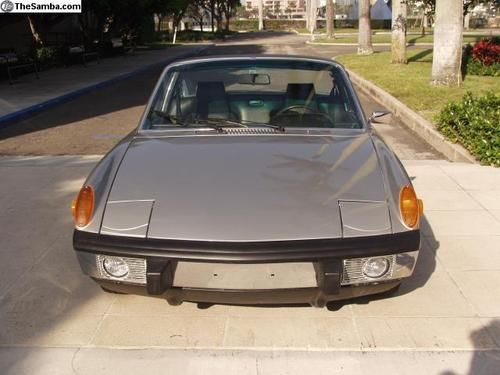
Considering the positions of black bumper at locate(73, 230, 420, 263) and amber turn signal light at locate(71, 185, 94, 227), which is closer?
black bumper at locate(73, 230, 420, 263)

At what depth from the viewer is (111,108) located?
12.3 meters

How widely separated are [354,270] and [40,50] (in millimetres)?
20096

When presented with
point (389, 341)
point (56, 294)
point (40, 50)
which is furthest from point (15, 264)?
point (40, 50)

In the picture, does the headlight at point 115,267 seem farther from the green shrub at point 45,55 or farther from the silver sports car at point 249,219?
the green shrub at point 45,55

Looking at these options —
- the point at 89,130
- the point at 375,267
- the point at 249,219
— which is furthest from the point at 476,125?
the point at 89,130

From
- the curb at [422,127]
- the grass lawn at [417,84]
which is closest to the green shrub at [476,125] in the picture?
the curb at [422,127]

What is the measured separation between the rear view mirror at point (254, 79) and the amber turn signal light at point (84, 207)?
170 cm

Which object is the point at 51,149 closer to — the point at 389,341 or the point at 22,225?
the point at 22,225

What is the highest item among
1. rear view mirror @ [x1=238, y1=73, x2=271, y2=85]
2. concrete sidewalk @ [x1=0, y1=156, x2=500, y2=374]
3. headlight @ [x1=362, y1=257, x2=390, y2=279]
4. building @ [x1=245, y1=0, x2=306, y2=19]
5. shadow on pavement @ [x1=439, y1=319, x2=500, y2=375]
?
building @ [x1=245, y1=0, x2=306, y2=19]

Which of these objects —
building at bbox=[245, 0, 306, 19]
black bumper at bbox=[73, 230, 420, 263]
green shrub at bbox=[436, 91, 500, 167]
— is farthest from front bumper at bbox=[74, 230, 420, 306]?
building at bbox=[245, 0, 306, 19]

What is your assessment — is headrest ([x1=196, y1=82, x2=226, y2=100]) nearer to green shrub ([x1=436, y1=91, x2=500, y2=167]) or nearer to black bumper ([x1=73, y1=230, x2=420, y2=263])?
black bumper ([x1=73, y1=230, x2=420, y2=263])

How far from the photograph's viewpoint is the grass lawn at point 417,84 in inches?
413

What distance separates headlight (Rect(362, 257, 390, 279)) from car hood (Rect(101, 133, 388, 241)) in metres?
0.16

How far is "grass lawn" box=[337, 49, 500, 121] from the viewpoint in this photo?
413 inches
